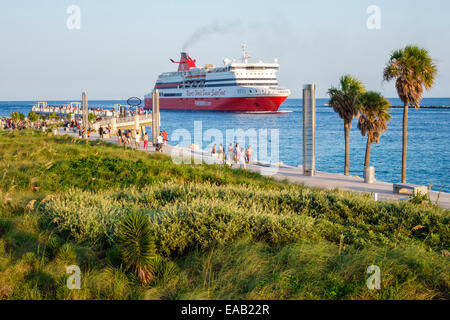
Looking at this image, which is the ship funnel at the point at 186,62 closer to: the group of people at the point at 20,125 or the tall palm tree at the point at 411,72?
the group of people at the point at 20,125

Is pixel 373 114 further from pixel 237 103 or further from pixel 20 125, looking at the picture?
pixel 237 103

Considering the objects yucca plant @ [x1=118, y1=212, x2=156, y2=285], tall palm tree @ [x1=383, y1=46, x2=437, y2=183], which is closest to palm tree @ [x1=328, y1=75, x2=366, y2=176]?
tall palm tree @ [x1=383, y1=46, x2=437, y2=183]

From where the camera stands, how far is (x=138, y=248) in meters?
4.89

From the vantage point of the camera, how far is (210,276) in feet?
16.4

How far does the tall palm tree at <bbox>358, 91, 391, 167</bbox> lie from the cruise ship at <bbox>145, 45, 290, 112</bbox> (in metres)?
56.7

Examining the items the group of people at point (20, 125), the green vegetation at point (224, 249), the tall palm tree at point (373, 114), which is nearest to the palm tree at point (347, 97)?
the tall palm tree at point (373, 114)

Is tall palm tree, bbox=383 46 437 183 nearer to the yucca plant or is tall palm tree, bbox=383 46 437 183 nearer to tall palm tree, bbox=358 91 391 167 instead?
tall palm tree, bbox=358 91 391 167

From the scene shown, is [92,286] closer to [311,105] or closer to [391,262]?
[391,262]

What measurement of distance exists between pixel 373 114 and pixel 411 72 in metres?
2.69

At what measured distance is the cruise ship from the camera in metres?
76.6

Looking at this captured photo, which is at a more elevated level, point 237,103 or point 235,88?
point 235,88

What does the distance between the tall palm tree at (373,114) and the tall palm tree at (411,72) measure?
1404 millimetres

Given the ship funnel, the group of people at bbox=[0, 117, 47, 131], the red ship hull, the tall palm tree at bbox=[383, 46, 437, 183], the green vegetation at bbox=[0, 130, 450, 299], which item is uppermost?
the ship funnel

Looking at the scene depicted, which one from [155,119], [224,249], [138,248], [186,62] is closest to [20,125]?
[155,119]
